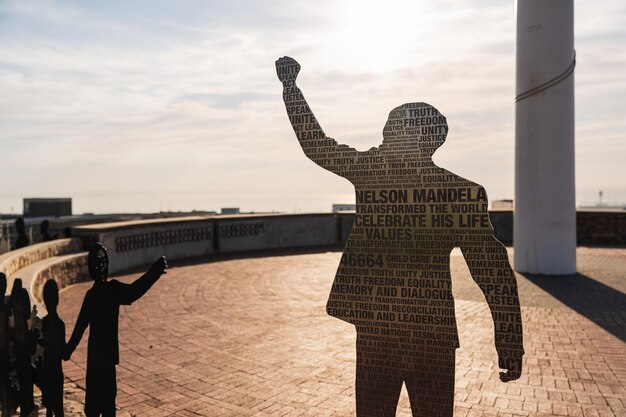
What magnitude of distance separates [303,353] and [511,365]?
3.15 m

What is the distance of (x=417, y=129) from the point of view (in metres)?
3.32

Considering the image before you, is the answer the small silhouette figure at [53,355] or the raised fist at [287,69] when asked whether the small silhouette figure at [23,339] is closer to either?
the small silhouette figure at [53,355]

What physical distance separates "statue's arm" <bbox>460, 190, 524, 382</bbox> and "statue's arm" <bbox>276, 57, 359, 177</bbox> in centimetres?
102

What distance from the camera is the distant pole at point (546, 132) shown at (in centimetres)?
997

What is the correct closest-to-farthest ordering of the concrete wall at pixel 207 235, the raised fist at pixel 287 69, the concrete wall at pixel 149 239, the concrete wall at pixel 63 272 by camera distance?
1. the raised fist at pixel 287 69
2. the concrete wall at pixel 63 272
3. the concrete wall at pixel 149 239
4. the concrete wall at pixel 207 235

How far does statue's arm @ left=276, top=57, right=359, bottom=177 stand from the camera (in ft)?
11.5

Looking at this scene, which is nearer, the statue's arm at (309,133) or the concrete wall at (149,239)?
the statue's arm at (309,133)

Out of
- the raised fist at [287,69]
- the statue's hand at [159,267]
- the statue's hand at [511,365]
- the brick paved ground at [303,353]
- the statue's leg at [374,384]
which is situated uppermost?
the raised fist at [287,69]

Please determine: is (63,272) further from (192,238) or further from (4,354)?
(4,354)

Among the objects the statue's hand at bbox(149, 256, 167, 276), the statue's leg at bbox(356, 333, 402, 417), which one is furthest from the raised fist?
the statue's leg at bbox(356, 333, 402, 417)

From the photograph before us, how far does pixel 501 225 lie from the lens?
1786 centimetres

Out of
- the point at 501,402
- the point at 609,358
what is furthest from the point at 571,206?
the point at 501,402

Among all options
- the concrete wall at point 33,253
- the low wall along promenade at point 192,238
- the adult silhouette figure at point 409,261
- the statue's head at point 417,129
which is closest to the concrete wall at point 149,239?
the low wall along promenade at point 192,238

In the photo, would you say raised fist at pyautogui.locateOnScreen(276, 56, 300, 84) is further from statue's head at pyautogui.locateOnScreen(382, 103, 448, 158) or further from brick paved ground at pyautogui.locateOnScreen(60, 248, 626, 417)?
brick paved ground at pyautogui.locateOnScreen(60, 248, 626, 417)
